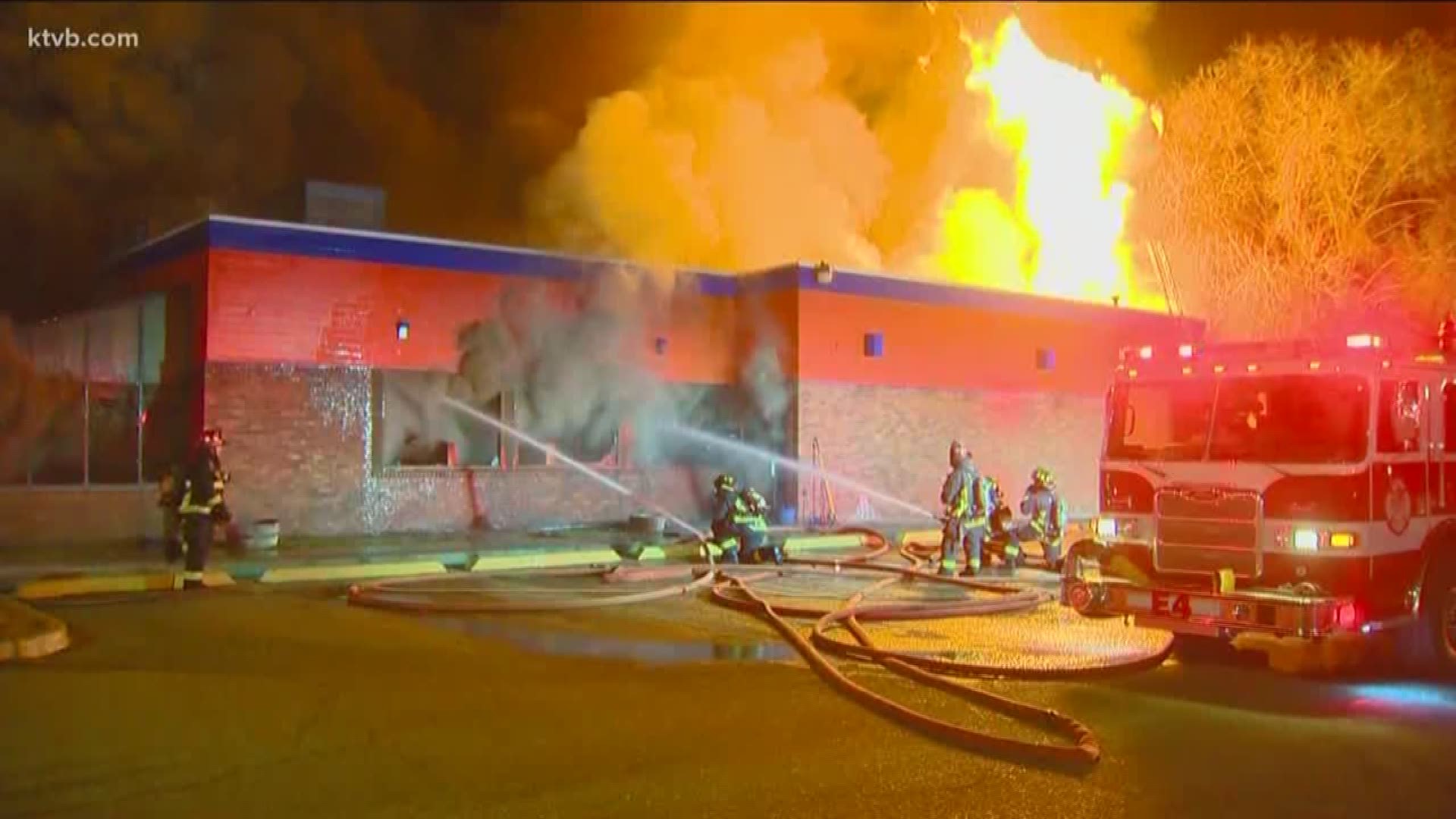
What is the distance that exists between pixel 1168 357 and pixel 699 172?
19583 mm

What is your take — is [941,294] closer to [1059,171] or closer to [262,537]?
[1059,171]

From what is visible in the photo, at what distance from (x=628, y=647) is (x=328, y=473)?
347 inches

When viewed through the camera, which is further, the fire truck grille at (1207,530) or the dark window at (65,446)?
the dark window at (65,446)

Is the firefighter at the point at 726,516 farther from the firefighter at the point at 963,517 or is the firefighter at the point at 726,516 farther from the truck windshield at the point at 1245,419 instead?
the truck windshield at the point at 1245,419

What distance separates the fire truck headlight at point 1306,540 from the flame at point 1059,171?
20694 mm

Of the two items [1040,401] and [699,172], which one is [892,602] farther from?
[699,172]

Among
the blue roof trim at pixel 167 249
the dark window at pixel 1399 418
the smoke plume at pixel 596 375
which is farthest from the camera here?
the smoke plume at pixel 596 375

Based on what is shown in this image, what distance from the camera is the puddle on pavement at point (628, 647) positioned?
890cm

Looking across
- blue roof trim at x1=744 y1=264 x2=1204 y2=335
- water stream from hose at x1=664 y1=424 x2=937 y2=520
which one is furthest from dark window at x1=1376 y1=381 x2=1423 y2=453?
blue roof trim at x1=744 y1=264 x2=1204 y2=335

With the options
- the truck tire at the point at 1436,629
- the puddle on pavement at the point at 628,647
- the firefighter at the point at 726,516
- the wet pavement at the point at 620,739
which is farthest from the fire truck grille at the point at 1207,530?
the firefighter at the point at 726,516

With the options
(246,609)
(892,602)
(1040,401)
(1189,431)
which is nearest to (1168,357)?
(1189,431)

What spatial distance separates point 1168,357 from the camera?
896 centimetres

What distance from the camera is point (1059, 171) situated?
1137 inches

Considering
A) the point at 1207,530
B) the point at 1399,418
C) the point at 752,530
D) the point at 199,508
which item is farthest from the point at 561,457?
the point at 1399,418
